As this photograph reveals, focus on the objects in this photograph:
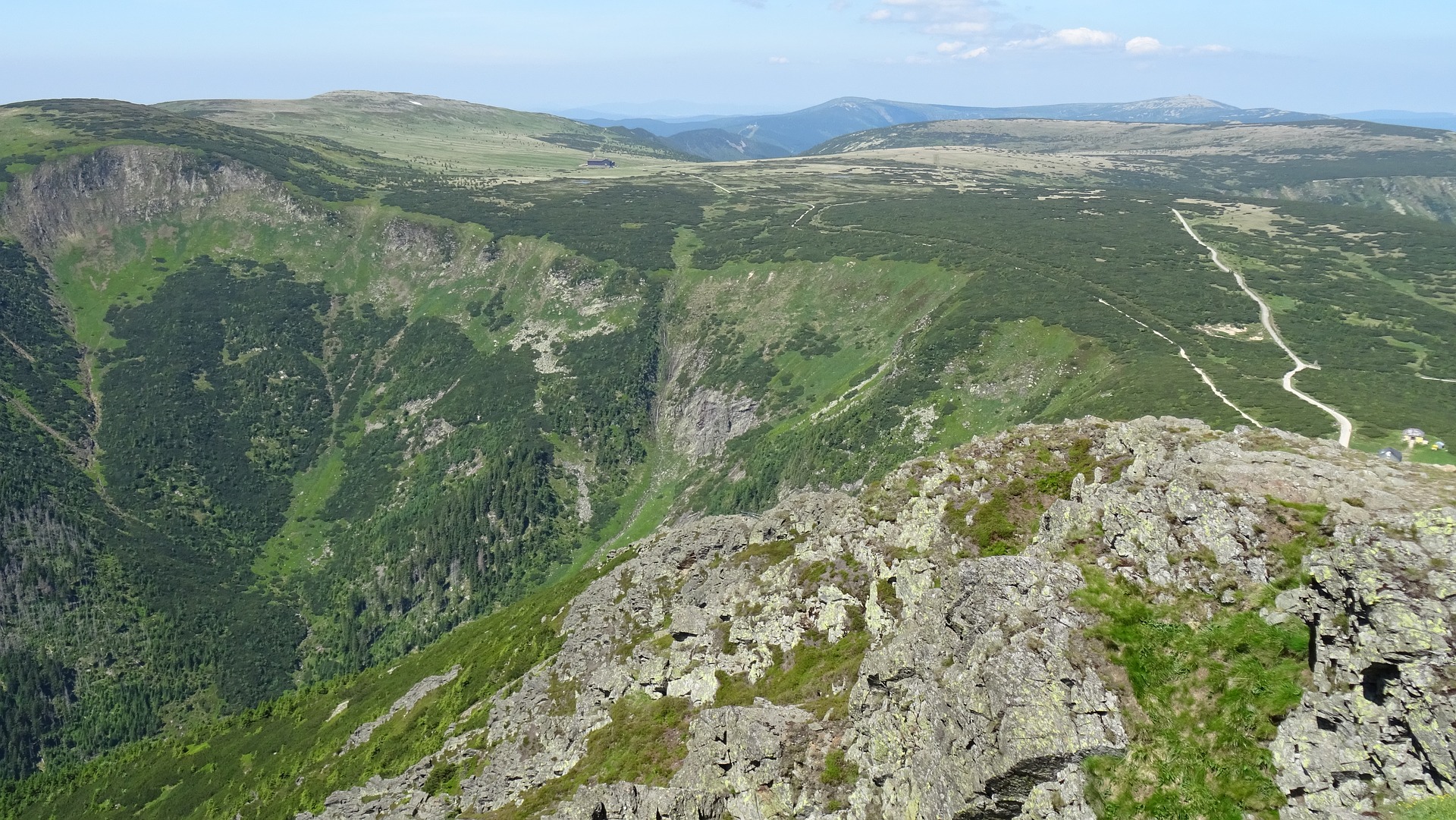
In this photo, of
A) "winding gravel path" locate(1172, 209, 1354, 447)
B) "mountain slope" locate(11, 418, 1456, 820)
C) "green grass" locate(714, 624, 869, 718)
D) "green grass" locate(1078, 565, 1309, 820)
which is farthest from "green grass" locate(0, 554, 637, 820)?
"winding gravel path" locate(1172, 209, 1354, 447)

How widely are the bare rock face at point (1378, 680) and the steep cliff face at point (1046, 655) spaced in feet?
0.23

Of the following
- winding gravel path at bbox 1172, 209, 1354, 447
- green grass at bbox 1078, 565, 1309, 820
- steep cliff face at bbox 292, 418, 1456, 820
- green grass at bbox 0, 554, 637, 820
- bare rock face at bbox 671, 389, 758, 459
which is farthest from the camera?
bare rock face at bbox 671, 389, 758, 459

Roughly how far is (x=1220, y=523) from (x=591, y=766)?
38.7 m

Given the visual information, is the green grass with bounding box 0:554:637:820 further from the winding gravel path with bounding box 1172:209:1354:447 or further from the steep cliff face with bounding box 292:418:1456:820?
the winding gravel path with bounding box 1172:209:1354:447

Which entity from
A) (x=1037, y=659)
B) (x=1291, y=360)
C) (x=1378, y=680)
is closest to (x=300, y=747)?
(x=1037, y=659)

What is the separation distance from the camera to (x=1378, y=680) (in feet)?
75.4

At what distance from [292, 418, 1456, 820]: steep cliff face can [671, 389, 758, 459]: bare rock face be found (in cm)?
12034

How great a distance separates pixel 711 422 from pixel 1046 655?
162 meters

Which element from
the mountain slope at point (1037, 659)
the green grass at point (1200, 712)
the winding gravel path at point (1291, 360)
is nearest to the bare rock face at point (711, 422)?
the winding gravel path at point (1291, 360)

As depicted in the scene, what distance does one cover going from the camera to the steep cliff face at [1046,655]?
23.2 metres

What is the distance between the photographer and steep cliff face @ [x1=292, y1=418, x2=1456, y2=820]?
23.2m

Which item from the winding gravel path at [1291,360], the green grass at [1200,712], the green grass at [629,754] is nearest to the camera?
the green grass at [1200,712]

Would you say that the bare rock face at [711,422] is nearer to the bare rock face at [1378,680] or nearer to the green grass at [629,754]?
the green grass at [629,754]

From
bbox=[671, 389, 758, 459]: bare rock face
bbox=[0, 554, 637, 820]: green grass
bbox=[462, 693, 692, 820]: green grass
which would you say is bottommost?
bbox=[0, 554, 637, 820]: green grass
